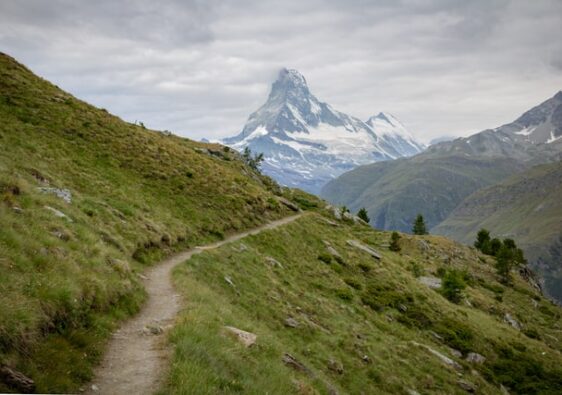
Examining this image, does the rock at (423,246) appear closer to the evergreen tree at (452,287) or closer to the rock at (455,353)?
the evergreen tree at (452,287)

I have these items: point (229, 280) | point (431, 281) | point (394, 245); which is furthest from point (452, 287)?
point (229, 280)

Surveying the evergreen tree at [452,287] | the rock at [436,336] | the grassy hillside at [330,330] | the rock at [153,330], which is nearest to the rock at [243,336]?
the grassy hillside at [330,330]

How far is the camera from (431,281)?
54562 mm

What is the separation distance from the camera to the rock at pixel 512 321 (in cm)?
5206

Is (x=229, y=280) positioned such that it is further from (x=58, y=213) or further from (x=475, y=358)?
(x=475, y=358)

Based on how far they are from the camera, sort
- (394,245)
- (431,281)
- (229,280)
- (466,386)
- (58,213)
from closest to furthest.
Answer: (58,213)
(229,280)
(466,386)
(431,281)
(394,245)

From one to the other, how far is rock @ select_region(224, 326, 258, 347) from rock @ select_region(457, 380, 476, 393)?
18723mm

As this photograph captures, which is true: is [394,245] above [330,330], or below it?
above

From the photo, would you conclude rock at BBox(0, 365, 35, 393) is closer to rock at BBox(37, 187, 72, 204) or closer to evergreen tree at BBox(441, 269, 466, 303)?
rock at BBox(37, 187, 72, 204)

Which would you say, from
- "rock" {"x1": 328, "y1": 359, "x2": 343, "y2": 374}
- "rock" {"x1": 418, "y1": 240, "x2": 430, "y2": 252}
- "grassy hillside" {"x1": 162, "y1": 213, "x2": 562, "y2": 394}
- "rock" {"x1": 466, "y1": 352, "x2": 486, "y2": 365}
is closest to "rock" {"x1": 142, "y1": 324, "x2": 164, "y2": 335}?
"grassy hillside" {"x1": 162, "y1": 213, "x2": 562, "y2": 394}

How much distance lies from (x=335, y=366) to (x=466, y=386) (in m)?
12.0

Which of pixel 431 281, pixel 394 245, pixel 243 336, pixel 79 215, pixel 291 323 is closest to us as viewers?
pixel 243 336

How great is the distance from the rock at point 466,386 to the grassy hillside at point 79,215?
21794mm

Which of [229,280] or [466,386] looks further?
[466,386]
